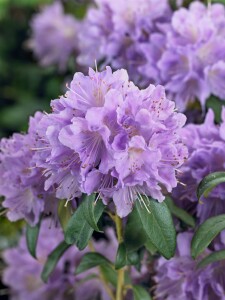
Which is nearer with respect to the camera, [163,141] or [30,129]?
[163,141]

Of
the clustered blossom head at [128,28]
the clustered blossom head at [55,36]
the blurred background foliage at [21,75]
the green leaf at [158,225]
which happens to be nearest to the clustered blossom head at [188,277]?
the green leaf at [158,225]

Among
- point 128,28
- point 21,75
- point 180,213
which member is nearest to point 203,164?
point 180,213

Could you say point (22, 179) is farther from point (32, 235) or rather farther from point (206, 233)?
point (206, 233)

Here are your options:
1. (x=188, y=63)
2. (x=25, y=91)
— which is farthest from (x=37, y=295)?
(x=25, y=91)

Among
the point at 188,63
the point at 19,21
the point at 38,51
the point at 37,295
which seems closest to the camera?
the point at 188,63

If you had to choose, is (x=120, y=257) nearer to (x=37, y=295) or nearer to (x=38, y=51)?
(x=37, y=295)

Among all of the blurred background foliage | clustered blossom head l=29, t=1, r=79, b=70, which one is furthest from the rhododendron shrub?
the blurred background foliage
